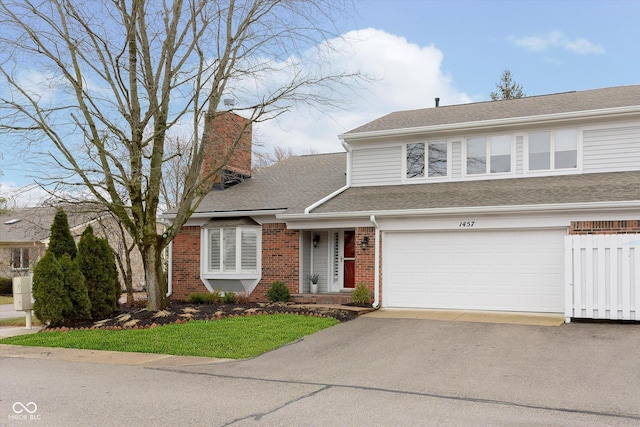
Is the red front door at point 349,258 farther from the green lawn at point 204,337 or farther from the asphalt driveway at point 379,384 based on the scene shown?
the asphalt driveway at point 379,384

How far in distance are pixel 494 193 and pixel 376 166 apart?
3956 mm

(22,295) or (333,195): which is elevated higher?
(333,195)

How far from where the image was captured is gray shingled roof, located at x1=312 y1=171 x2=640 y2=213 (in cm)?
1380

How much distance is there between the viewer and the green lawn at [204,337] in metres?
10.8

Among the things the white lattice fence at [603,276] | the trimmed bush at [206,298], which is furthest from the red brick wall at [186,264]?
the white lattice fence at [603,276]

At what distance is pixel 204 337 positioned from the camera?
11750 millimetres

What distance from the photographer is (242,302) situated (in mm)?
17172

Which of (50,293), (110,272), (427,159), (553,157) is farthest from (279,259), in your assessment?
(553,157)

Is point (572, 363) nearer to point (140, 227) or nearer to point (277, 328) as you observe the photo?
point (277, 328)

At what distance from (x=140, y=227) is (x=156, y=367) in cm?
626

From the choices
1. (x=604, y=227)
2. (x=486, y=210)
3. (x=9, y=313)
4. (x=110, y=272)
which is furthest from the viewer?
(x=9, y=313)

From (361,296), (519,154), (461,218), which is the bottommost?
(361,296)

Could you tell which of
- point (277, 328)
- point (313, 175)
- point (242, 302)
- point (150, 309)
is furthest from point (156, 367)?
point (313, 175)

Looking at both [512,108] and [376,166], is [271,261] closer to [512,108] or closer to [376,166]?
[376,166]
